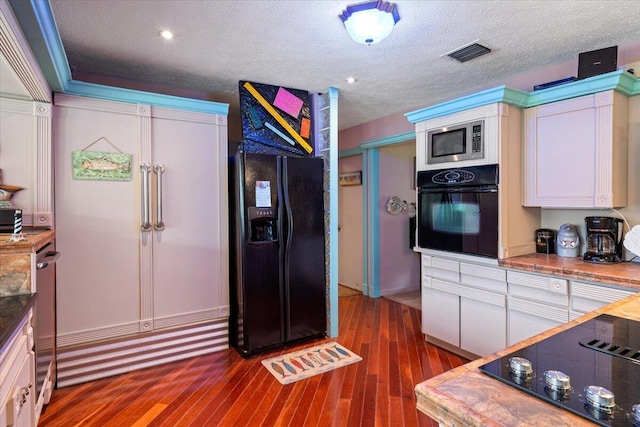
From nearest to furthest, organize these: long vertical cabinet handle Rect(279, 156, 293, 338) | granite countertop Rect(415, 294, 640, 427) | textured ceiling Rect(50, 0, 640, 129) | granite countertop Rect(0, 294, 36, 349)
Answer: granite countertop Rect(415, 294, 640, 427) → granite countertop Rect(0, 294, 36, 349) → textured ceiling Rect(50, 0, 640, 129) → long vertical cabinet handle Rect(279, 156, 293, 338)

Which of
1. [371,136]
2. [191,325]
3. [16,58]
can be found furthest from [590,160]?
[16,58]

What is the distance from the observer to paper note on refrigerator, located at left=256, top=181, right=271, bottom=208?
9.61ft

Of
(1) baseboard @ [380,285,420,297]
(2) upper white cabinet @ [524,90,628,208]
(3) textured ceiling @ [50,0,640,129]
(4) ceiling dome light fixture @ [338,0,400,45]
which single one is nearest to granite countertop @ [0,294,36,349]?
(3) textured ceiling @ [50,0,640,129]

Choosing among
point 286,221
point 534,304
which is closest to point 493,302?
point 534,304

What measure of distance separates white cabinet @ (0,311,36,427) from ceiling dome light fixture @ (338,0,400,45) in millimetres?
2064

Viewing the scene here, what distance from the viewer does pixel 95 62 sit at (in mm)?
2680

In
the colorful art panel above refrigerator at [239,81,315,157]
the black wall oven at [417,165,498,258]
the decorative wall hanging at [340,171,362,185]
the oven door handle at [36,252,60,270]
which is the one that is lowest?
the oven door handle at [36,252,60,270]

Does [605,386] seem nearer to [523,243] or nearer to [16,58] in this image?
[523,243]

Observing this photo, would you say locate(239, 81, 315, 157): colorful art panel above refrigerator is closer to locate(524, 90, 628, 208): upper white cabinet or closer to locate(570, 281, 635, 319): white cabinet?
locate(524, 90, 628, 208): upper white cabinet

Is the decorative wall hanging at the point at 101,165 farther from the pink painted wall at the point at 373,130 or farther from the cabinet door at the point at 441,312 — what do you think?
the pink painted wall at the point at 373,130

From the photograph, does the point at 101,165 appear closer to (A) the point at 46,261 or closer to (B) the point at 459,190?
(A) the point at 46,261

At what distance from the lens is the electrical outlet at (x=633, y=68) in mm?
Answer: 2410

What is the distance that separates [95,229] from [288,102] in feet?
6.24

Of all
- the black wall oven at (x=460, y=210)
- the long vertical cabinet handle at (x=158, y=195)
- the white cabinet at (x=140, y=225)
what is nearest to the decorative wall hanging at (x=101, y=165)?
the white cabinet at (x=140, y=225)
